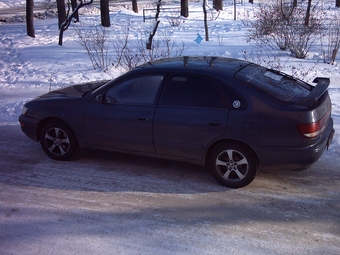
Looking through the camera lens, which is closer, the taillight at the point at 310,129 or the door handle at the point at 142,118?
the taillight at the point at 310,129

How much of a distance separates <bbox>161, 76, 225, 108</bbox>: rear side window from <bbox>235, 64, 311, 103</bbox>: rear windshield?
379mm

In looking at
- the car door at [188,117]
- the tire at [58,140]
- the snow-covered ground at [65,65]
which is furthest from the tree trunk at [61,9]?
the car door at [188,117]

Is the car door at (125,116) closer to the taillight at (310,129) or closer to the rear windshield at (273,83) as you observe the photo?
the rear windshield at (273,83)

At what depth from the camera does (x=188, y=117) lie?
5.16 metres

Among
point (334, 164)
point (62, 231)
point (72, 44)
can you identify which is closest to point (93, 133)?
point (62, 231)

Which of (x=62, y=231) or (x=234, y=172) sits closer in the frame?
(x=62, y=231)

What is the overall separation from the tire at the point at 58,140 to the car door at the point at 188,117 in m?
1.39

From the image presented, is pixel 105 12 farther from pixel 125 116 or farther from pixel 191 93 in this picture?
pixel 191 93

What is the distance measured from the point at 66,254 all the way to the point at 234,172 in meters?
2.26

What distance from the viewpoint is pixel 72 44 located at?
58.1 ft

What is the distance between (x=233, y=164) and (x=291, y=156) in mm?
706

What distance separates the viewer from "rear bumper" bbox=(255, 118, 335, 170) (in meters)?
4.75

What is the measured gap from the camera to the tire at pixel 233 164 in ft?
16.4

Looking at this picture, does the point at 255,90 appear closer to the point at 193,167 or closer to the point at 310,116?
the point at 310,116
